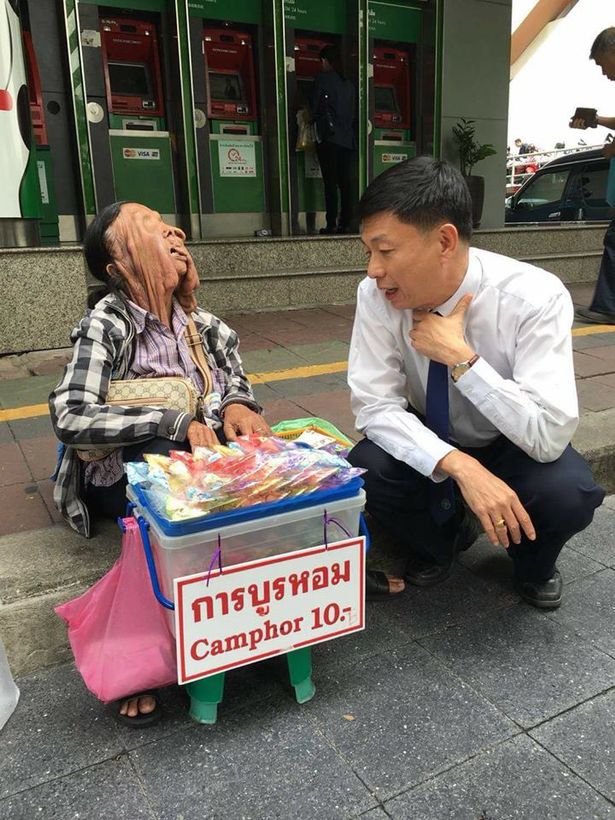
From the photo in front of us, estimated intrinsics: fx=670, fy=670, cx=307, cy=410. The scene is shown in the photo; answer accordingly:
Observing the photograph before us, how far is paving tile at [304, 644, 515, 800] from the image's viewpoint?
1502mm

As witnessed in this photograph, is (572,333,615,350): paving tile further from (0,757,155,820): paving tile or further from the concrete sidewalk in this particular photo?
(0,757,155,820): paving tile

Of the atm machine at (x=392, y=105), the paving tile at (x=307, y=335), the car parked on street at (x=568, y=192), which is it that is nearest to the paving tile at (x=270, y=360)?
the paving tile at (x=307, y=335)

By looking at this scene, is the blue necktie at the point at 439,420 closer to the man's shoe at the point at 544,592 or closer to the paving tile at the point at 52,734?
the man's shoe at the point at 544,592

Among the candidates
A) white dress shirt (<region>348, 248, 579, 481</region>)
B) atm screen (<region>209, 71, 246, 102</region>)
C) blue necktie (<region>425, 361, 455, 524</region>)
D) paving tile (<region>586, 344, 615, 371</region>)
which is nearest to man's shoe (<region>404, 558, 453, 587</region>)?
blue necktie (<region>425, 361, 455, 524</region>)

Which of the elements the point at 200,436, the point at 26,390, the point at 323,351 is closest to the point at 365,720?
the point at 200,436

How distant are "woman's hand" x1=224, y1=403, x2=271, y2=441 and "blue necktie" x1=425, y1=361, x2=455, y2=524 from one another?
0.50m

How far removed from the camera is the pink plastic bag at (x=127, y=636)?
1.58m

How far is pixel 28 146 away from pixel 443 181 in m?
3.50

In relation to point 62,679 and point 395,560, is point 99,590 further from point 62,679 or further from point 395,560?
point 395,560

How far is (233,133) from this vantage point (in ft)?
24.4

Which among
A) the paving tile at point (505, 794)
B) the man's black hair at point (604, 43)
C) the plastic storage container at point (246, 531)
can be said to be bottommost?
the paving tile at point (505, 794)

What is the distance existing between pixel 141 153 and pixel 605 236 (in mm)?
4641

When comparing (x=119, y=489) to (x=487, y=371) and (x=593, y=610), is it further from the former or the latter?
(x=593, y=610)

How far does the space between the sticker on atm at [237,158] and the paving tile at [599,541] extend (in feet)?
19.7
